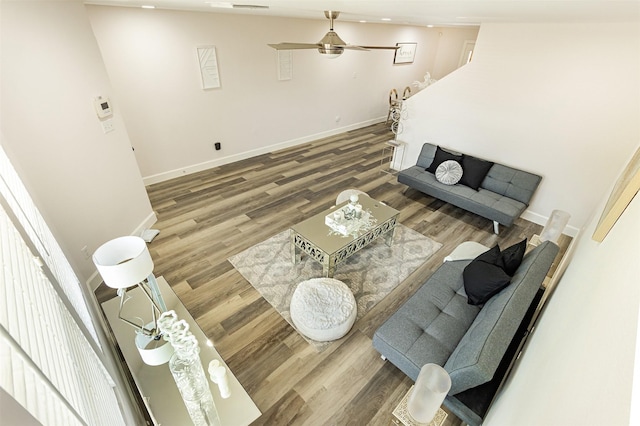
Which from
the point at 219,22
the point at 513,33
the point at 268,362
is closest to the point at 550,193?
the point at 513,33

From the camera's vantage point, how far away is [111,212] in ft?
10.4

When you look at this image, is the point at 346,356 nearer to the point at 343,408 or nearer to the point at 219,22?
the point at 343,408

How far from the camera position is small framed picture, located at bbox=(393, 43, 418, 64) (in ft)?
25.1

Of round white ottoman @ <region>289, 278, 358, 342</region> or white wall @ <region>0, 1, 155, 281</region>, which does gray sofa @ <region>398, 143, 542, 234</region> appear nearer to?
round white ottoman @ <region>289, 278, 358, 342</region>

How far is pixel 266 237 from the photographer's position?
366 cm

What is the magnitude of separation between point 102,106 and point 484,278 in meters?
3.88

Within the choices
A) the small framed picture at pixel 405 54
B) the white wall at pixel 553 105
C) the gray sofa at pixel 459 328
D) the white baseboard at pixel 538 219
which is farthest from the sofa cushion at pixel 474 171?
the small framed picture at pixel 405 54

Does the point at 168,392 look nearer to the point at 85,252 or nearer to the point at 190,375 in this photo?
the point at 190,375

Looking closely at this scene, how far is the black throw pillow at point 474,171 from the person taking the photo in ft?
13.4

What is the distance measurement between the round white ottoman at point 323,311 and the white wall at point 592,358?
4.11 ft

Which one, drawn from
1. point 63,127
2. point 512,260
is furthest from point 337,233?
point 63,127

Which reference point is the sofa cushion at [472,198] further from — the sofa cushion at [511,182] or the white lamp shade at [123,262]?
the white lamp shade at [123,262]

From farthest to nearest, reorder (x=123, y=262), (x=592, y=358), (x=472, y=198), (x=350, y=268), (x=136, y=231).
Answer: (x=472, y=198) → (x=136, y=231) → (x=350, y=268) → (x=123, y=262) → (x=592, y=358)

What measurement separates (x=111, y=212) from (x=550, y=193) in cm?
542
